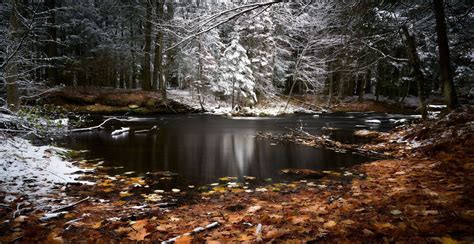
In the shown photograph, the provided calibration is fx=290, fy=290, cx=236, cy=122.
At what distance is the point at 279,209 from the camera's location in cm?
393

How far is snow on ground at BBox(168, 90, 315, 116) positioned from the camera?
2631 cm

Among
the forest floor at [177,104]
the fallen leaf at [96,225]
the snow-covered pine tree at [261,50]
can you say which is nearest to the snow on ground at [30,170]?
the fallen leaf at [96,225]

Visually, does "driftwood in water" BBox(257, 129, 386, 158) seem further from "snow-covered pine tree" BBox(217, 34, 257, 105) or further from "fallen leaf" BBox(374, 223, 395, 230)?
"snow-covered pine tree" BBox(217, 34, 257, 105)

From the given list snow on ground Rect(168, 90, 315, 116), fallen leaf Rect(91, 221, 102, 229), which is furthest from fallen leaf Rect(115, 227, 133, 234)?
snow on ground Rect(168, 90, 315, 116)

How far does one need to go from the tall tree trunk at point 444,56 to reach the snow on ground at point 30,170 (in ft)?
33.8

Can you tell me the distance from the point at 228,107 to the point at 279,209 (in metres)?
25.2

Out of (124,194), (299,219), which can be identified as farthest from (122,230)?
(299,219)

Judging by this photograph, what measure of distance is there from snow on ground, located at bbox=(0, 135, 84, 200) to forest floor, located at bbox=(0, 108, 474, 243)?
40 cm

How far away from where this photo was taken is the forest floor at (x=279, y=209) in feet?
9.08

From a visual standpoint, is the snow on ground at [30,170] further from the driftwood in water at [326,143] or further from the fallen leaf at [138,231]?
the driftwood in water at [326,143]

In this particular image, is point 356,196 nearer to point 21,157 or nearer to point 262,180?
point 262,180

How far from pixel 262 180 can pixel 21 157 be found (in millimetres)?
5033

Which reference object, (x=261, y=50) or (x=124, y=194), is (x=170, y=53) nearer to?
(x=261, y=50)

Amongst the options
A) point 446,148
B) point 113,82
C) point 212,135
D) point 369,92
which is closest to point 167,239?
point 446,148
